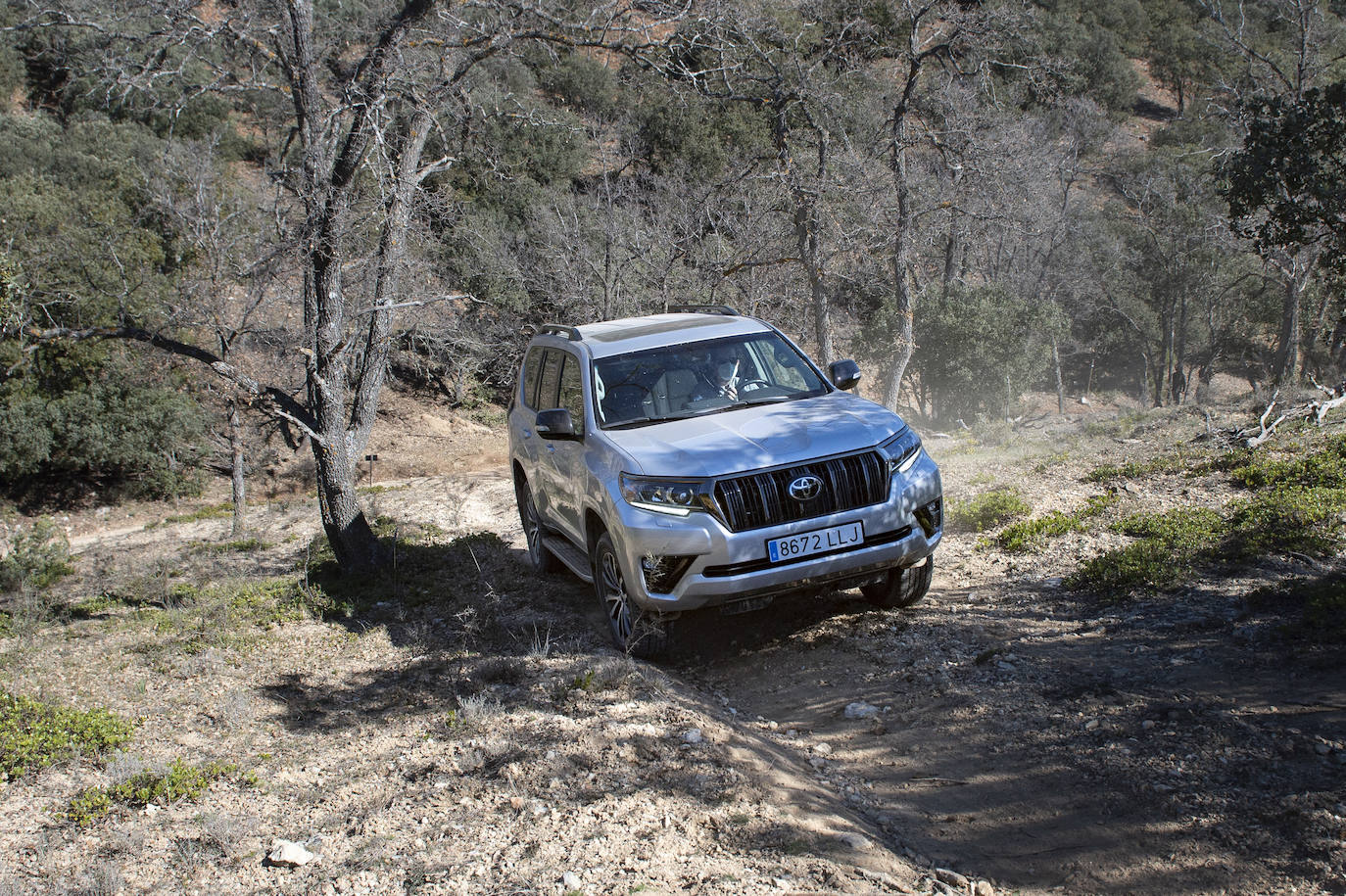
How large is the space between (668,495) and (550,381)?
2.55m

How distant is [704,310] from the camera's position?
7.78 meters

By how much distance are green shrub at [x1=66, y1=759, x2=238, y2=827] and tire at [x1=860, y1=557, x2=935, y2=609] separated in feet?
12.8

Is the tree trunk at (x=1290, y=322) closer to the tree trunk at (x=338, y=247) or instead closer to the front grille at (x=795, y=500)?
the front grille at (x=795, y=500)

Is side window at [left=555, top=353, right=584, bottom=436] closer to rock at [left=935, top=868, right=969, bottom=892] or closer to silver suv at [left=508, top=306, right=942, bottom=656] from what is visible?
silver suv at [left=508, top=306, right=942, bottom=656]

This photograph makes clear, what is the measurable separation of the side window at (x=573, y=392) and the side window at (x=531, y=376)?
737mm

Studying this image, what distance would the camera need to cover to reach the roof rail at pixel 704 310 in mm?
7543

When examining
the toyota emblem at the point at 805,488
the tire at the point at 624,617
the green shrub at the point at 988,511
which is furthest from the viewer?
the green shrub at the point at 988,511

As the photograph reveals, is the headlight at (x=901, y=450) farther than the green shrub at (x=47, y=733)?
Yes

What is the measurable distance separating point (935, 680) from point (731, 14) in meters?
10.3

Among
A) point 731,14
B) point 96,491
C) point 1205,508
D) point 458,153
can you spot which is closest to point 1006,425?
point 731,14

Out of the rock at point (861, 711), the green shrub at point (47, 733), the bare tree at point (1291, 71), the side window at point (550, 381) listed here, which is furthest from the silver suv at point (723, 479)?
the bare tree at point (1291, 71)

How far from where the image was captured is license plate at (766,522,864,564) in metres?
5.20

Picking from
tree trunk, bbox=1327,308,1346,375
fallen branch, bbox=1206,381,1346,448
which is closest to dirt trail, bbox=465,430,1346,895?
fallen branch, bbox=1206,381,1346,448

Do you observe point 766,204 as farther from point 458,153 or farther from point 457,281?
point 458,153
